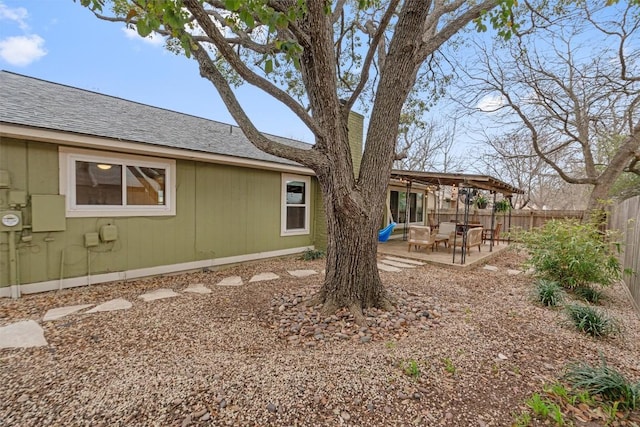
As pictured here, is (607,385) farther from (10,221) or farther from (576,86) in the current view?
(576,86)

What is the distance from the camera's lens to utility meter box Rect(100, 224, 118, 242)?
4629 mm

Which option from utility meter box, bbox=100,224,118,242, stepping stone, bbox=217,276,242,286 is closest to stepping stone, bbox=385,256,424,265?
stepping stone, bbox=217,276,242,286

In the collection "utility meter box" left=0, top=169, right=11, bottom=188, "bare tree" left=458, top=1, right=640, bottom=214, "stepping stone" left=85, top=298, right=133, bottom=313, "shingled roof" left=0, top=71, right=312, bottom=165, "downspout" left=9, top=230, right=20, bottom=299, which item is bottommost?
"stepping stone" left=85, top=298, right=133, bottom=313

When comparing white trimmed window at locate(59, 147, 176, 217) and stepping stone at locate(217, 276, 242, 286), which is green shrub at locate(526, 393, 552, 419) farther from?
white trimmed window at locate(59, 147, 176, 217)

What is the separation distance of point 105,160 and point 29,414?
3.94 meters

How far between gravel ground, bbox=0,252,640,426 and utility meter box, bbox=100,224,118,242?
0.89 meters

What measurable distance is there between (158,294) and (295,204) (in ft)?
13.2

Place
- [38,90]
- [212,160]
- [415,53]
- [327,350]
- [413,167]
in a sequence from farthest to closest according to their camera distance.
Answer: [413,167] → [212,160] → [38,90] → [415,53] → [327,350]

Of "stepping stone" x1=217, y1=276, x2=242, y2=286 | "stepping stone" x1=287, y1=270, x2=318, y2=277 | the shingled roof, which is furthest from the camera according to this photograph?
"stepping stone" x1=287, y1=270, x2=318, y2=277

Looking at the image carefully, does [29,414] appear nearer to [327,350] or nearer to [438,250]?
[327,350]

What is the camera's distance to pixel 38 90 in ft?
17.1

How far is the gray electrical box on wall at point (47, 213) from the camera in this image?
4.04 meters

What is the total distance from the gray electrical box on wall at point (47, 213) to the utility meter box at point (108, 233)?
1.55 feet

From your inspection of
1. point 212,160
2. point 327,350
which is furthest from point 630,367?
point 212,160
